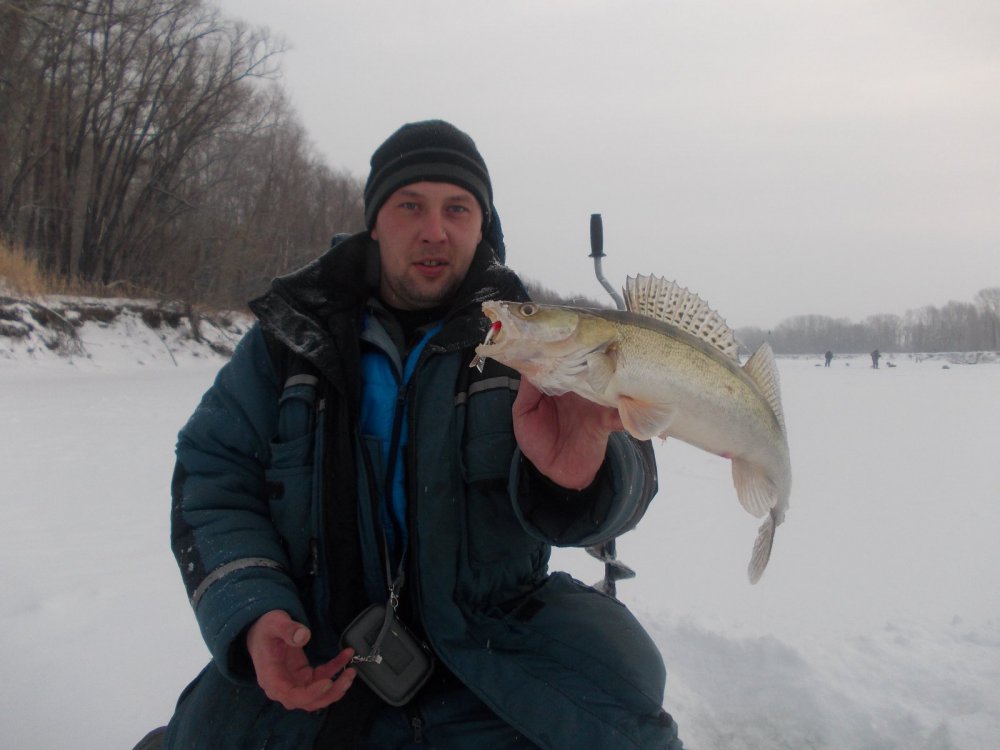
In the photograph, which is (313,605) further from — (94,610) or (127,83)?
(127,83)

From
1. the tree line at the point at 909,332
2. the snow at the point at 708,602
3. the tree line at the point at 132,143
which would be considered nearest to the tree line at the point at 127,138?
the tree line at the point at 132,143

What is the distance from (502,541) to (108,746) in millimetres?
1354

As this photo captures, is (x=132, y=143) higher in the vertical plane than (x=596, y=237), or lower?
higher

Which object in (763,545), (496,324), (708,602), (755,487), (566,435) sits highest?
(496,324)

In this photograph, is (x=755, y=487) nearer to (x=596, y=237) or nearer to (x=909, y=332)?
(x=596, y=237)

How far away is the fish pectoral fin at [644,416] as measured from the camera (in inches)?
59.2

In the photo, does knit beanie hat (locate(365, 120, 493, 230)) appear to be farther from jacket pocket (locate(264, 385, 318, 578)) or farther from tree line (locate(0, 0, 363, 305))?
tree line (locate(0, 0, 363, 305))

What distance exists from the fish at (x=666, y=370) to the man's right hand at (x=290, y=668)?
2.62 feet

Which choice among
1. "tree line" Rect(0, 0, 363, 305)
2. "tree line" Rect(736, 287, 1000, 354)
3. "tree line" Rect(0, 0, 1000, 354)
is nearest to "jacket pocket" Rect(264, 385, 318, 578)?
"tree line" Rect(0, 0, 1000, 354)

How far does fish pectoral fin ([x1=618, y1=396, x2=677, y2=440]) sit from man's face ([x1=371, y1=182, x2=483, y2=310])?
0.88 meters

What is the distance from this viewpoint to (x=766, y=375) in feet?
6.61

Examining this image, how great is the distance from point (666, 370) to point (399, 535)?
0.91 meters

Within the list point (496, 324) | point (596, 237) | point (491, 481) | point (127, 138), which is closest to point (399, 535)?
point (491, 481)

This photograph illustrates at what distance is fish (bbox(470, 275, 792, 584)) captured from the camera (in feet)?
5.06
